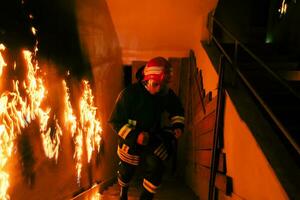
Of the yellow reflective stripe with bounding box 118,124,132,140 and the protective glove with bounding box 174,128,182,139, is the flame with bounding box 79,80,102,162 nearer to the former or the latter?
the yellow reflective stripe with bounding box 118,124,132,140

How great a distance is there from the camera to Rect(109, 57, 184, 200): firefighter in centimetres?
376

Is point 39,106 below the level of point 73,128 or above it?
above

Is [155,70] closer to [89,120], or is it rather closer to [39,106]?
[89,120]

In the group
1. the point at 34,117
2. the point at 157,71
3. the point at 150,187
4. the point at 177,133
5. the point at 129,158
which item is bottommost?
the point at 150,187

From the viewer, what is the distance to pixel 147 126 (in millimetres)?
3896

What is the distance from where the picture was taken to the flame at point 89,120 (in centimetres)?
393

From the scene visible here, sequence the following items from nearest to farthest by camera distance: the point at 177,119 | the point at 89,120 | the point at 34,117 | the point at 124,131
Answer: the point at 34,117
the point at 124,131
the point at 177,119
the point at 89,120

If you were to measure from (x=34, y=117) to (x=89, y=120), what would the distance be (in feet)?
5.50

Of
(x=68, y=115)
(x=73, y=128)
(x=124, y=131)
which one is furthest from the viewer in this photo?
(x=124, y=131)

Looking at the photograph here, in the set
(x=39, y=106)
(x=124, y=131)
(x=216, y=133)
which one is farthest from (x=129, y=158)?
(x=39, y=106)

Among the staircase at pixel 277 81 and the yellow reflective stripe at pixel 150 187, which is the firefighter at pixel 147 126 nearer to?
the yellow reflective stripe at pixel 150 187

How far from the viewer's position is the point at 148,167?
3820 mm

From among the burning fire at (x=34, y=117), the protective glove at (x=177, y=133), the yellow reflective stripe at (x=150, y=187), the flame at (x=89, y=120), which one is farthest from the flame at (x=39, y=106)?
the protective glove at (x=177, y=133)

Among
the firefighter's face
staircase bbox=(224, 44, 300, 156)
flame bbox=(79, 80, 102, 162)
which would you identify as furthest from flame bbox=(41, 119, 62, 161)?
staircase bbox=(224, 44, 300, 156)
